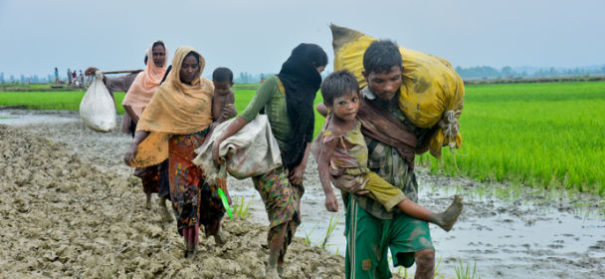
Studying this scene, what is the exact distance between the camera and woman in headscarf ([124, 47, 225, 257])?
417cm

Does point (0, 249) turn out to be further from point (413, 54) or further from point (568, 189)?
point (568, 189)

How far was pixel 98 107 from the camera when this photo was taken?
6.58 m

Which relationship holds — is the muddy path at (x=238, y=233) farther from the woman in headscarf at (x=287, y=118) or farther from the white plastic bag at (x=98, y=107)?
the white plastic bag at (x=98, y=107)

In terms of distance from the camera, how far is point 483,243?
17.1ft

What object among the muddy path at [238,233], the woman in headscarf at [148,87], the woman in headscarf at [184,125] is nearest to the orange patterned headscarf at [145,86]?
the woman in headscarf at [148,87]

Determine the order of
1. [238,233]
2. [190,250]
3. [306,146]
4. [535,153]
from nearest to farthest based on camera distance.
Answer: [306,146]
[190,250]
[238,233]
[535,153]

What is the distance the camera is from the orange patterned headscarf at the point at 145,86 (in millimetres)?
5508

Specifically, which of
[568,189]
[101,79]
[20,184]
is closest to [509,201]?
[568,189]

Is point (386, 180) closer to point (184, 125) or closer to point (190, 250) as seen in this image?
point (184, 125)

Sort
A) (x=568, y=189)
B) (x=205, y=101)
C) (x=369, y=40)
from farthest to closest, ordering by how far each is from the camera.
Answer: (x=568, y=189) → (x=205, y=101) → (x=369, y=40)

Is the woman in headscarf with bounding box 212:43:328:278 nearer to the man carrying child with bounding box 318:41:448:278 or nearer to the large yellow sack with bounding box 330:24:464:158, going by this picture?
the man carrying child with bounding box 318:41:448:278

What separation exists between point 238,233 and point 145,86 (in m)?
1.50

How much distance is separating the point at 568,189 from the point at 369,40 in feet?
17.1

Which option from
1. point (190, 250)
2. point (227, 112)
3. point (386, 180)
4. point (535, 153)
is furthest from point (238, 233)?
point (535, 153)
